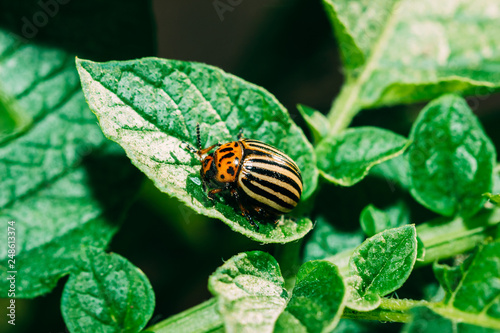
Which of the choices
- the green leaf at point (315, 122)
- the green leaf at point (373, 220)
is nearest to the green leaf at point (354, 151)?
the green leaf at point (315, 122)

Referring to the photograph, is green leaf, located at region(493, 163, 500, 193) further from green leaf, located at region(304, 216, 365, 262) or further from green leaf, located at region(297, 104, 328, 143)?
green leaf, located at region(297, 104, 328, 143)

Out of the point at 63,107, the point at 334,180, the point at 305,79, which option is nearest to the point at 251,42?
the point at 305,79

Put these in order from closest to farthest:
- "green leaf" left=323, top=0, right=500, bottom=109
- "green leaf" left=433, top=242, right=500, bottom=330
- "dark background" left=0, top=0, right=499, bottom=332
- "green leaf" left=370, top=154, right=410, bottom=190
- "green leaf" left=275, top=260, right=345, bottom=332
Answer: "green leaf" left=275, top=260, right=345, bottom=332 → "green leaf" left=433, top=242, right=500, bottom=330 → "green leaf" left=370, top=154, right=410, bottom=190 → "dark background" left=0, top=0, right=499, bottom=332 → "green leaf" left=323, top=0, right=500, bottom=109

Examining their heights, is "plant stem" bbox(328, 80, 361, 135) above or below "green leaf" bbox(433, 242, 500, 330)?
above

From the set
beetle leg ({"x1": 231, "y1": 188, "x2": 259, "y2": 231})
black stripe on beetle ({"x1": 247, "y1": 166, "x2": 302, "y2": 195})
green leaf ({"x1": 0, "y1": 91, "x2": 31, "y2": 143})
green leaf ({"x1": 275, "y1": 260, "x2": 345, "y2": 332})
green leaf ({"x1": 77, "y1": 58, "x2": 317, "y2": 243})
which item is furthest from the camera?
green leaf ({"x1": 0, "y1": 91, "x2": 31, "y2": 143})

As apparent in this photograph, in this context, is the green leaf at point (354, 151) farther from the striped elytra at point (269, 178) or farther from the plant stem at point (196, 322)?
the plant stem at point (196, 322)

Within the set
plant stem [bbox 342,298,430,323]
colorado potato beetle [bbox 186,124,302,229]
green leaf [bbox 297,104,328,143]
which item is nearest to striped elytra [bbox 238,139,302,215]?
colorado potato beetle [bbox 186,124,302,229]

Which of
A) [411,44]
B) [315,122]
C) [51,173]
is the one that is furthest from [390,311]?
[411,44]
